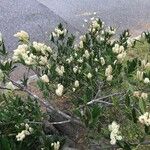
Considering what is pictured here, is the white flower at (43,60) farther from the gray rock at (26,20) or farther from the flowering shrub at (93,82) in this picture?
the gray rock at (26,20)

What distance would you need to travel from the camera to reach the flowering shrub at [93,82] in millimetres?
5348

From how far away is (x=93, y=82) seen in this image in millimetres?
6137

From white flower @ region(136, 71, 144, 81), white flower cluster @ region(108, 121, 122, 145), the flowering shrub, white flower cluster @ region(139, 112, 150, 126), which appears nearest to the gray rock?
the flowering shrub

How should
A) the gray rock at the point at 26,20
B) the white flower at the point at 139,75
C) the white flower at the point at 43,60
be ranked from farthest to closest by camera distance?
the gray rock at the point at 26,20 < the white flower at the point at 43,60 < the white flower at the point at 139,75

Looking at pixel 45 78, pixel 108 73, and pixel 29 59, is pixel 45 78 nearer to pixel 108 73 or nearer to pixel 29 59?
pixel 29 59

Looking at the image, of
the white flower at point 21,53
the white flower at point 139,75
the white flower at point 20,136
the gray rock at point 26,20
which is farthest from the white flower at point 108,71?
the gray rock at point 26,20

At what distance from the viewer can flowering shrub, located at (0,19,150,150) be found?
17.5 feet

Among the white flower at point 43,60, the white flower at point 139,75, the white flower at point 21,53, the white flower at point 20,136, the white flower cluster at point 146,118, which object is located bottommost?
the white flower at point 20,136

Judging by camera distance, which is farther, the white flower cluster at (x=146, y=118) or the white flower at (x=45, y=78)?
the white flower at (x=45, y=78)

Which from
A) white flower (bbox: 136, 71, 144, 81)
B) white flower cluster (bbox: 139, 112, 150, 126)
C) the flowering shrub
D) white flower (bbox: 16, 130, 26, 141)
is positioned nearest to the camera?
white flower cluster (bbox: 139, 112, 150, 126)

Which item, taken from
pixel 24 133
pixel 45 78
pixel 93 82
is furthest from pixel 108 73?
pixel 24 133

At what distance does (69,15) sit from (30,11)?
132 centimetres

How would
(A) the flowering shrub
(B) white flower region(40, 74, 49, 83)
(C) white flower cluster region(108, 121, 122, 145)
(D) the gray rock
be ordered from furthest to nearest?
(D) the gray rock
(B) white flower region(40, 74, 49, 83)
(A) the flowering shrub
(C) white flower cluster region(108, 121, 122, 145)

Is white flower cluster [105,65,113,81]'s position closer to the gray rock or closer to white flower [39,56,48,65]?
white flower [39,56,48,65]
